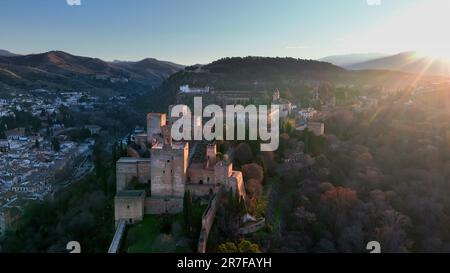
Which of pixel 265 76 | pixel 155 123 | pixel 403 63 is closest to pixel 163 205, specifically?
pixel 155 123

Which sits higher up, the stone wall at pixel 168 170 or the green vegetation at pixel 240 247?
the stone wall at pixel 168 170

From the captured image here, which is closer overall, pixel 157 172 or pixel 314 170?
pixel 157 172

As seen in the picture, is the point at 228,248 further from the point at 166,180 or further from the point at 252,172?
the point at 252,172

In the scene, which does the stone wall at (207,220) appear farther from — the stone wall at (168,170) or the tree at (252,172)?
the tree at (252,172)

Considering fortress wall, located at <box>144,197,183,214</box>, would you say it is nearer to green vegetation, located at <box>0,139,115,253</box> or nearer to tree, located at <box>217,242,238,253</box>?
green vegetation, located at <box>0,139,115,253</box>

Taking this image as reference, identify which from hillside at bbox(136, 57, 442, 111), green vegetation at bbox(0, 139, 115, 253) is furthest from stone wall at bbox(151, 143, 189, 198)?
hillside at bbox(136, 57, 442, 111)

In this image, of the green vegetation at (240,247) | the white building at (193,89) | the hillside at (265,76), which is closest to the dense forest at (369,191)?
the green vegetation at (240,247)
